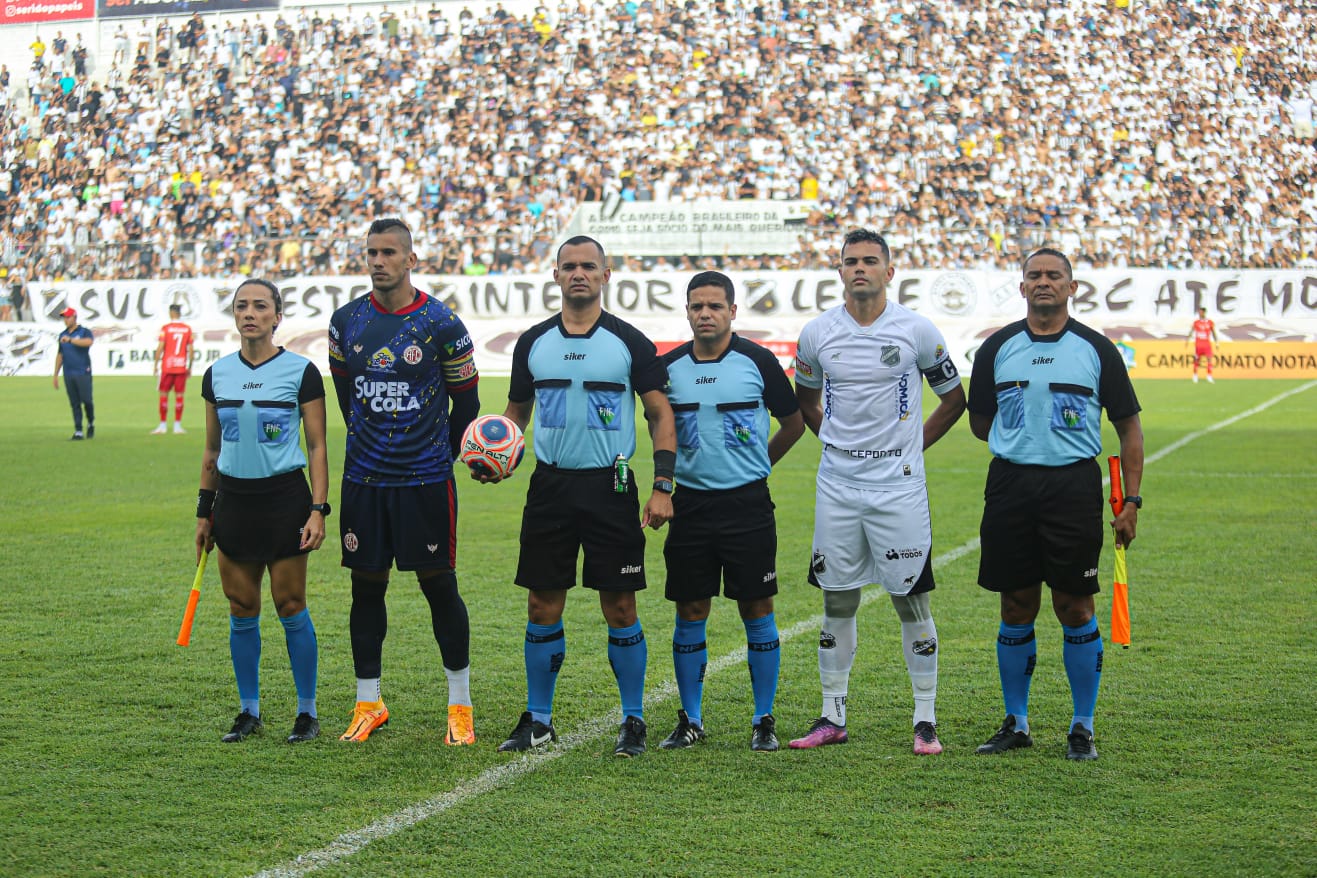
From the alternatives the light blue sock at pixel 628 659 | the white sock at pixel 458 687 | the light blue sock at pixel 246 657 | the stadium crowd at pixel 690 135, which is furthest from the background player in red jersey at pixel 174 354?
the light blue sock at pixel 628 659

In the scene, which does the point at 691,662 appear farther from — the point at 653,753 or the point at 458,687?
the point at 458,687

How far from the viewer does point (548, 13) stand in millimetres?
42594

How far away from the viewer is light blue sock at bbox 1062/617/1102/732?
18.0ft

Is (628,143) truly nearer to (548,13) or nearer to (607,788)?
(548,13)

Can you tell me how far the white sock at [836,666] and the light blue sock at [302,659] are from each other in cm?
217

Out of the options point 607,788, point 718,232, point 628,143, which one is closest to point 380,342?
point 607,788

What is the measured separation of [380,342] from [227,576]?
1.21 m

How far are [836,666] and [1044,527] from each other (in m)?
1.02

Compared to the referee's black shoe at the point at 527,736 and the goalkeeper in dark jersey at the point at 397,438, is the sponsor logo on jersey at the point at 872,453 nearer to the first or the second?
the goalkeeper in dark jersey at the point at 397,438

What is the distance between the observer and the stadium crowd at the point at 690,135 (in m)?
34.4

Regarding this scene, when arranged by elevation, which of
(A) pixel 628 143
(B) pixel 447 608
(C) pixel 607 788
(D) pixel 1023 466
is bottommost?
(C) pixel 607 788

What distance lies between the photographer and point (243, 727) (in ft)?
19.1

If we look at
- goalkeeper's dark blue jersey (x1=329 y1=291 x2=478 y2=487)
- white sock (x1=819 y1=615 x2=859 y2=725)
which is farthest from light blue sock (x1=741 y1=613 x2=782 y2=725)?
goalkeeper's dark blue jersey (x1=329 y1=291 x2=478 y2=487)

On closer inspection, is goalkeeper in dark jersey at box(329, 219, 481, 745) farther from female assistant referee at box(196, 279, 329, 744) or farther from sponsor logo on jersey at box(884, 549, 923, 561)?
sponsor logo on jersey at box(884, 549, 923, 561)
